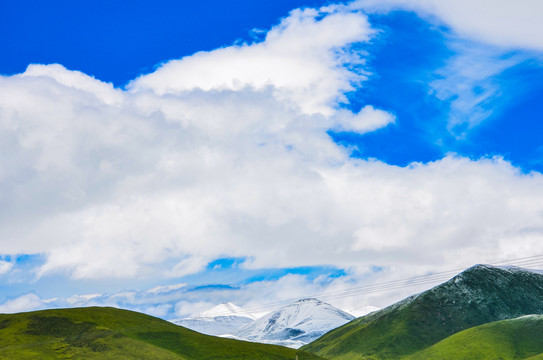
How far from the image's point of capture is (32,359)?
198500mm

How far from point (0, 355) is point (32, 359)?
11.2m

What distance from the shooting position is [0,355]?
200 meters
